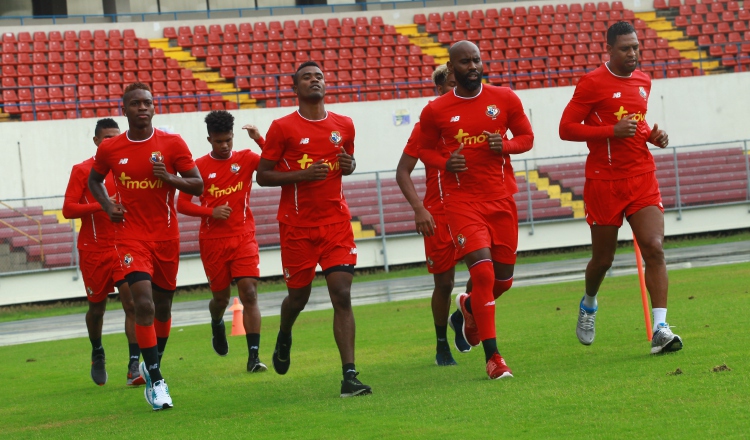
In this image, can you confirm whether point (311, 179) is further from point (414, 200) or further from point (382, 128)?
point (382, 128)

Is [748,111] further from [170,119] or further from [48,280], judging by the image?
[48,280]

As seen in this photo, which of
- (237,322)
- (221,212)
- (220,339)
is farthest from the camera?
(237,322)

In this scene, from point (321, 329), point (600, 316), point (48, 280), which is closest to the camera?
point (600, 316)

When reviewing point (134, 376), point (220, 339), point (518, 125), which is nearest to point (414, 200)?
point (518, 125)

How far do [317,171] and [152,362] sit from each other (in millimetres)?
1960

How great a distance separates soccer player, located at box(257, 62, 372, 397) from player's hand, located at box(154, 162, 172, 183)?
0.73 metres

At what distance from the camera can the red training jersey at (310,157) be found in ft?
26.7

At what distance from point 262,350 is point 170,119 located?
1621 centimetres

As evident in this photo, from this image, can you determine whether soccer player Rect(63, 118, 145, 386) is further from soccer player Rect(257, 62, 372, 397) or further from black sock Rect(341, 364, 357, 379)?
black sock Rect(341, 364, 357, 379)

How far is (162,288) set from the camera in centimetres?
906

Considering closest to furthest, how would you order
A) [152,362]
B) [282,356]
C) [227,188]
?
[152,362] < [282,356] < [227,188]

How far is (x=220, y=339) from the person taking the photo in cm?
1090

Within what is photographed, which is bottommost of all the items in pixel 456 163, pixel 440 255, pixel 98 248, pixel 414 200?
pixel 440 255

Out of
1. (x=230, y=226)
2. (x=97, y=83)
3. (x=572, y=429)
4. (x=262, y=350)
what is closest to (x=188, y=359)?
(x=262, y=350)
